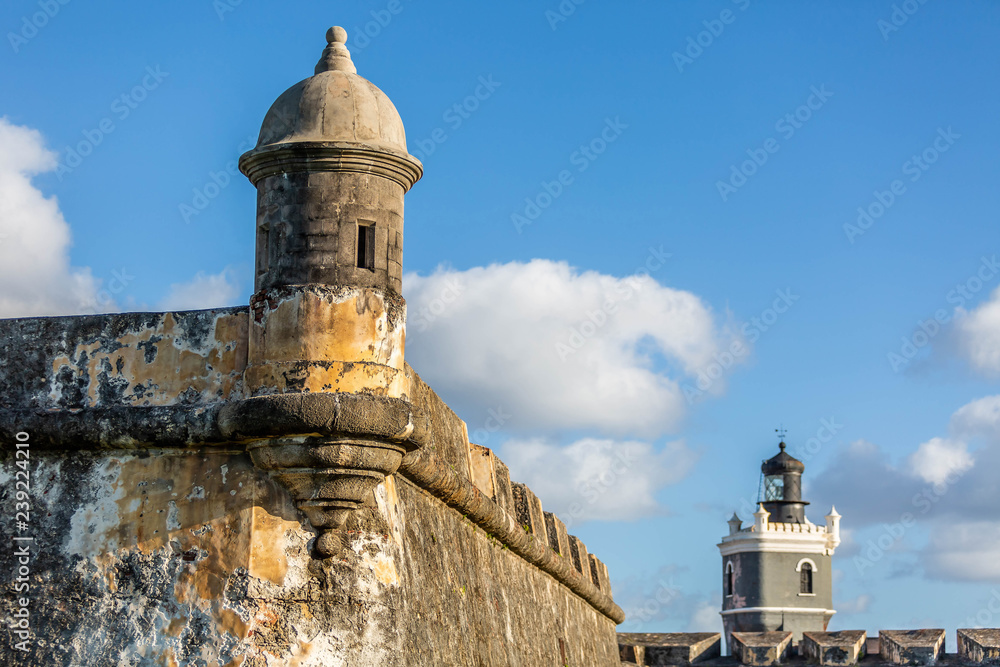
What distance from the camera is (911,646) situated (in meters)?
24.8

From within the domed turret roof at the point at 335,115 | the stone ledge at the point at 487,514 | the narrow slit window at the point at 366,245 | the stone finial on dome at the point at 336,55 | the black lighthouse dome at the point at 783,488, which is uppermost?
the black lighthouse dome at the point at 783,488

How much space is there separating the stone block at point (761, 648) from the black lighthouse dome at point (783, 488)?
15.1 m

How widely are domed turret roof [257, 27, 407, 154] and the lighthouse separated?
36.1 metres

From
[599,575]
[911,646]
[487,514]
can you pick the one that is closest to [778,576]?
[911,646]

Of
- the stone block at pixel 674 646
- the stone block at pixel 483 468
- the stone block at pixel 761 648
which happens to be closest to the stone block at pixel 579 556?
the stone block at pixel 483 468

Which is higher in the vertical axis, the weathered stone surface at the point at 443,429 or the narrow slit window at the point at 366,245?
the narrow slit window at the point at 366,245

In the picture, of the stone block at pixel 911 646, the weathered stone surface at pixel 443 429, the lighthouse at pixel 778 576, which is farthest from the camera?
the lighthouse at pixel 778 576

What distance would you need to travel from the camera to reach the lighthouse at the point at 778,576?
4044cm

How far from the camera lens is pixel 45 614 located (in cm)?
605

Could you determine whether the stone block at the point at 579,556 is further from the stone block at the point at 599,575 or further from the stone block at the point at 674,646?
the stone block at the point at 674,646

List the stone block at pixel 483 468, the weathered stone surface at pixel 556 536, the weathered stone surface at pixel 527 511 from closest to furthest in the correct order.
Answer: the stone block at pixel 483 468, the weathered stone surface at pixel 527 511, the weathered stone surface at pixel 556 536

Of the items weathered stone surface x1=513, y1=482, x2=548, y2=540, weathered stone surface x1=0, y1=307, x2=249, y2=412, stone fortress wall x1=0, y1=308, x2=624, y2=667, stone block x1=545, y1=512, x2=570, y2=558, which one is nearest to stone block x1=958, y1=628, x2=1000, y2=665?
stone block x1=545, y1=512, x2=570, y2=558

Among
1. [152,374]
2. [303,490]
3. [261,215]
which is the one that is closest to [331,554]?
[303,490]

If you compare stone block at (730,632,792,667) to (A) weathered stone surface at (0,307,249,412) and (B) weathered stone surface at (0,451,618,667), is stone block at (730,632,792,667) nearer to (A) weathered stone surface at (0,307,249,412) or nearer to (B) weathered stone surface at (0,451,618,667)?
(B) weathered stone surface at (0,451,618,667)
